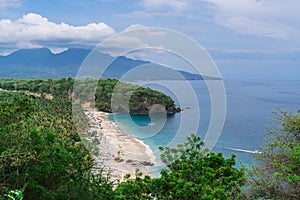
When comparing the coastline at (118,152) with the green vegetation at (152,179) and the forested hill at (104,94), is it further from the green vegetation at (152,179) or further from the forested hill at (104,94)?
the green vegetation at (152,179)

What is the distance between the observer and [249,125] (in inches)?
1282

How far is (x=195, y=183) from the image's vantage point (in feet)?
21.4

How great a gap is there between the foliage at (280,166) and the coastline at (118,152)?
10866 mm

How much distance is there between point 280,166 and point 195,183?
79.7 inches

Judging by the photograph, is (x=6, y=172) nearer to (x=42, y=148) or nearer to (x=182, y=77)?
(x=42, y=148)

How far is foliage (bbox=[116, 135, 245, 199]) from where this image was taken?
5859 millimetres

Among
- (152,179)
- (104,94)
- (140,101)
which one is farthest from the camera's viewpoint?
(104,94)

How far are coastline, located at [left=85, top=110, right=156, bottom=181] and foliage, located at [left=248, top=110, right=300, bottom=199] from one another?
10.9 metres

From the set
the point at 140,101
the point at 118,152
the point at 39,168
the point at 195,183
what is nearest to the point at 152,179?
the point at 195,183

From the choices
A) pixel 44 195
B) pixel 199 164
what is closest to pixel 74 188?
pixel 44 195

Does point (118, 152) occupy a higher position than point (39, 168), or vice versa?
point (39, 168)

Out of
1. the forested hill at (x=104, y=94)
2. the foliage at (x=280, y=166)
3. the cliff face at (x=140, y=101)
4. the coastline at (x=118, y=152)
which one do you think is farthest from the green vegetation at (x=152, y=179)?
the cliff face at (x=140, y=101)

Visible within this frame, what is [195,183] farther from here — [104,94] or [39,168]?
[104,94]

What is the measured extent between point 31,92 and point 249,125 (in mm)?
30611
